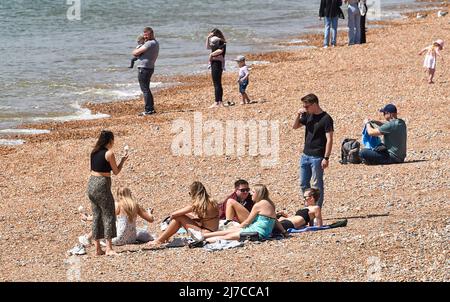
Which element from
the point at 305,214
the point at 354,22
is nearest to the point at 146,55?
the point at 305,214

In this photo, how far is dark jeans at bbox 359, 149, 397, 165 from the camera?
46.9ft

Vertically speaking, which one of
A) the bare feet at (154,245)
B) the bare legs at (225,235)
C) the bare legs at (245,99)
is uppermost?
the bare legs at (225,235)

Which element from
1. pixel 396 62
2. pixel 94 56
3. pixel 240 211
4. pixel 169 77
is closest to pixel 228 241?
pixel 240 211

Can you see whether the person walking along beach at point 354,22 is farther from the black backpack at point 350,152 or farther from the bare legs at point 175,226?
the bare legs at point 175,226

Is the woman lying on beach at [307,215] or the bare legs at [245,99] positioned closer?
the woman lying on beach at [307,215]

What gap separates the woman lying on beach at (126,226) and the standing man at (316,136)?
1.92 m

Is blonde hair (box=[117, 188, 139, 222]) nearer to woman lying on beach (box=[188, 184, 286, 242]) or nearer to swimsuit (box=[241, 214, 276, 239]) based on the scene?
woman lying on beach (box=[188, 184, 286, 242])

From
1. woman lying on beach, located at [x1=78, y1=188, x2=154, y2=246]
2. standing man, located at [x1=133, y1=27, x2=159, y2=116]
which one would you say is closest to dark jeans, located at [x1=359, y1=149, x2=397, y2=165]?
woman lying on beach, located at [x1=78, y1=188, x2=154, y2=246]

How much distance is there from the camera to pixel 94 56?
3091 cm

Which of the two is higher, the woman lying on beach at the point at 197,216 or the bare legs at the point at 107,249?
the woman lying on beach at the point at 197,216

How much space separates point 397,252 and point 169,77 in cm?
1642

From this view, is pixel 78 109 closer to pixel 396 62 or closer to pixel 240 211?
pixel 396 62

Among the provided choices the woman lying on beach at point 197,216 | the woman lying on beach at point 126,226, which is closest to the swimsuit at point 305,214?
the woman lying on beach at point 197,216

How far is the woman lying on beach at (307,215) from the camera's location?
11.4 m
